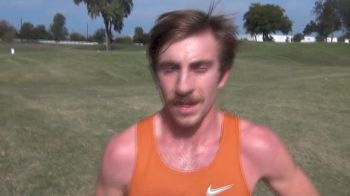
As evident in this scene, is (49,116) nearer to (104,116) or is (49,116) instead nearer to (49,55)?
(104,116)

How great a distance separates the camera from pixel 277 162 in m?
2.26

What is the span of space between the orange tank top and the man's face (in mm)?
159

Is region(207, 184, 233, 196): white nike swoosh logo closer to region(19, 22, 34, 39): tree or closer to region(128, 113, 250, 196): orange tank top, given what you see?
region(128, 113, 250, 196): orange tank top

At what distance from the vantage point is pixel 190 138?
7.50 ft

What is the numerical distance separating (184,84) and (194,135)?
0.88 ft

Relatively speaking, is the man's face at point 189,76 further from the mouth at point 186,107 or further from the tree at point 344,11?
the tree at point 344,11

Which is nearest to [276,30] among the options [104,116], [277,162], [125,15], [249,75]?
[125,15]

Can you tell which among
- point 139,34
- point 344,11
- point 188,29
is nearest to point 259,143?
point 188,29

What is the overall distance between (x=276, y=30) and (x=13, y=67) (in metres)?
75.0

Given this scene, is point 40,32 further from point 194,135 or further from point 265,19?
point 194,135

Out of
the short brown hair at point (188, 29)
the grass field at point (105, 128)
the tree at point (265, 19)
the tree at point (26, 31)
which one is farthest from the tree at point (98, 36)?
the short brown hair at point (188, 29)

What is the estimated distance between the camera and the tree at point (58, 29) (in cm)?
11436

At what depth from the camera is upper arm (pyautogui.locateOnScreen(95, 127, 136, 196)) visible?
2.16 meters

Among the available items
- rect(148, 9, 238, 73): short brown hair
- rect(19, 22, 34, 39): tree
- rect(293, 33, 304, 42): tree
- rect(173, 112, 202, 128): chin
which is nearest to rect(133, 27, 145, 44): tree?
rect(148, 9, 238, 73): short brown hair
